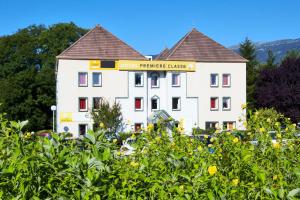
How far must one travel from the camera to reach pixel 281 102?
52.4 m

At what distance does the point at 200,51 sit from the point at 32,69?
2060 cm

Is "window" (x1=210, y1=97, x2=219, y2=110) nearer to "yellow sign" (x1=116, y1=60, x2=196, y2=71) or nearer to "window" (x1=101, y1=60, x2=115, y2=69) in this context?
"yellow sign" (x1=116, y1=60, x2=196, y2=71)

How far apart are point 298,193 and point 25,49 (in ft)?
205

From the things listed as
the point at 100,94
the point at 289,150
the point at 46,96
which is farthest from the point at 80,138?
the point at 46,96

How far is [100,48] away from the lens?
46.7 meters

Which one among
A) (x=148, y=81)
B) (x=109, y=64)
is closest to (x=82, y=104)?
(x=109, y=64)

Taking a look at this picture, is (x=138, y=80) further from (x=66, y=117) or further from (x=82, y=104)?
(x=66, y=117)

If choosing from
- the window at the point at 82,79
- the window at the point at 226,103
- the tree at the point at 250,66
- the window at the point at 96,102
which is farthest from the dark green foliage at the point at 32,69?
the tree at the point at 250,66

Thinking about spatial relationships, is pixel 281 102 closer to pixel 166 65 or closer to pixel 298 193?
pixel 166 65

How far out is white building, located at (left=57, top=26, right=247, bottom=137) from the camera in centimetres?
4550

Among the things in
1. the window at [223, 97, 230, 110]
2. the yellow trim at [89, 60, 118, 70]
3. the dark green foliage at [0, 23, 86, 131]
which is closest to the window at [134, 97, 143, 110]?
the yellow trim at [89, 60, 118, 70]

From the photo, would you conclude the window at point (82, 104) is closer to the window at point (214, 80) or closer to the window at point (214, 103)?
the window at point (214, 103)

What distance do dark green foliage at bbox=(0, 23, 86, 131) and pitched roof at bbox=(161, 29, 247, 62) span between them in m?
15.5

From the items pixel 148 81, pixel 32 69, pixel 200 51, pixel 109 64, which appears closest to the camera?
pixel 109 64
